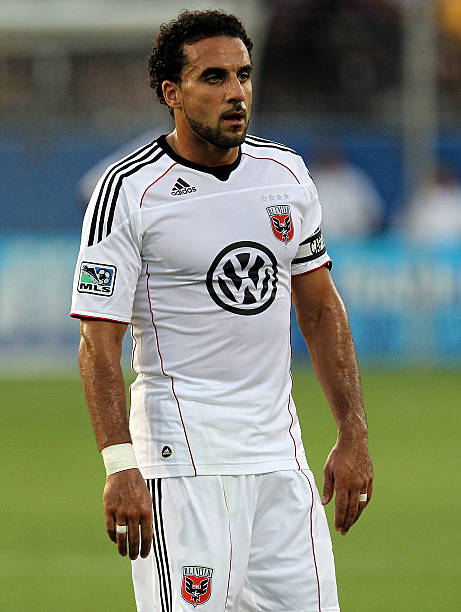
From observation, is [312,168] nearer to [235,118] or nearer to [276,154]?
[276,154]

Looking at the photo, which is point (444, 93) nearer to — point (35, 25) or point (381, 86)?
point (381, 86)

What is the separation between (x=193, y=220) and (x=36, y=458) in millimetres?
7065

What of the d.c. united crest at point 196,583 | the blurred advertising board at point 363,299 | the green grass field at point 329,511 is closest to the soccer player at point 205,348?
the d.c. united crest at point 196,583

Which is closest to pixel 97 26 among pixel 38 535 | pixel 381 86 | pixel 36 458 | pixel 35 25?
pixel 35 25

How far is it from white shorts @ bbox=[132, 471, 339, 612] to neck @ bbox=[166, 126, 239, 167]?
3.28 ft

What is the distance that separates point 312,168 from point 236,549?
1394cm

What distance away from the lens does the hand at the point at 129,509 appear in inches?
162

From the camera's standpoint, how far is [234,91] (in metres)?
4.38

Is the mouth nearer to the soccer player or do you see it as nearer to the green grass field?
the soccer player

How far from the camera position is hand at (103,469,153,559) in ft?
13.5

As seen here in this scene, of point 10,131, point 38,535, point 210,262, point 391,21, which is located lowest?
point 38,535

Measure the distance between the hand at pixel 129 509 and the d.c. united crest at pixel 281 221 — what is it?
90 cm

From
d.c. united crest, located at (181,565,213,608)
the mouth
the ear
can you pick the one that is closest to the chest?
the mouth

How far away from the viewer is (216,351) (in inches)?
173
